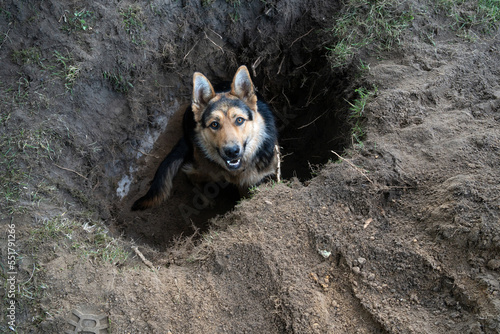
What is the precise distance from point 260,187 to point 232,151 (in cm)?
50

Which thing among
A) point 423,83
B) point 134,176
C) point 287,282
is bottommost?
point 134,176

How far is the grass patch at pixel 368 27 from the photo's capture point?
13.3 ft

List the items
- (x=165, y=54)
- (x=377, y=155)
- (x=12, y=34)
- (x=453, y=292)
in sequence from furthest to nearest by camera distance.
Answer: (x=165, y=54), (x=12, y=34), (x=377, y=155), (x=453, y=292)

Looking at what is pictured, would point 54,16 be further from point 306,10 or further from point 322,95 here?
point 322,95

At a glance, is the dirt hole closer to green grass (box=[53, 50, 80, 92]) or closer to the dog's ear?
the dog's ear

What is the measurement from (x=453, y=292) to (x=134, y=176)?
12.5 feet

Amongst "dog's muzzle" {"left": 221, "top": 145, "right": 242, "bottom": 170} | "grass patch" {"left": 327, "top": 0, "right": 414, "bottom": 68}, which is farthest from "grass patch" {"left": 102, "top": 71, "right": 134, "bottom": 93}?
"grass patch" {"left": 327, "top": 0, "right": 414, "bottom": 68}

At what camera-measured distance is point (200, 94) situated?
3910 millimetres

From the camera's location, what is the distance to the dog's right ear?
3766 millimetres

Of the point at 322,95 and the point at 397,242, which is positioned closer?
the point at 397,242

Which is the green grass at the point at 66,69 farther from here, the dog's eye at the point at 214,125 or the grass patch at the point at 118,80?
the dog's eye at the point at 214,125

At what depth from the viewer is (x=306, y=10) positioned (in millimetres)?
4582

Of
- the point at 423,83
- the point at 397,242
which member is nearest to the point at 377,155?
the point at 397,242

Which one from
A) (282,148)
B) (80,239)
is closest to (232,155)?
(282,148)
